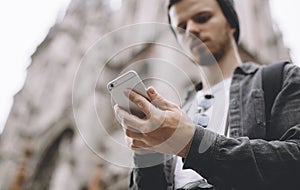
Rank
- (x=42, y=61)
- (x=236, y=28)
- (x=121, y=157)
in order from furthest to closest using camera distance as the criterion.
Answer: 1. (x=42, y=61)
2. (x=236, y=28)
3. (x=121, y=157)

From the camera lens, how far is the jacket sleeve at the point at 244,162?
2.97 ft

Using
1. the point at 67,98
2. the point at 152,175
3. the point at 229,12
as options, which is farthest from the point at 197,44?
the point at 67,98

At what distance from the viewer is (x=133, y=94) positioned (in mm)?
890

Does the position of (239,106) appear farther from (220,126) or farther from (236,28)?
(236,28)

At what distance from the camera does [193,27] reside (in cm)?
127

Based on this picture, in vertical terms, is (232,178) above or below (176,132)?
below

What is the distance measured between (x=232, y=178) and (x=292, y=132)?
171mm

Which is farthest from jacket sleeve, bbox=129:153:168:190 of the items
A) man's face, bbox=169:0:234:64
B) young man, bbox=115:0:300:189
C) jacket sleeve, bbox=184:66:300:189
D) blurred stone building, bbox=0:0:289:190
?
blurred stone building, bbox=0:0:289:190

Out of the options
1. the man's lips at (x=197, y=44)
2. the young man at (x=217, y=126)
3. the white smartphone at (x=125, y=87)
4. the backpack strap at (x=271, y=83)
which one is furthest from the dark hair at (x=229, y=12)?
the white smartphone at (x=125, y=87)

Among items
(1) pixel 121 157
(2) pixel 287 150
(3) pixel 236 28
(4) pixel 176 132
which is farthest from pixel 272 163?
(3) pixel 236 28

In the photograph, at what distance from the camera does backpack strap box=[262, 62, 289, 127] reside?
1.10m

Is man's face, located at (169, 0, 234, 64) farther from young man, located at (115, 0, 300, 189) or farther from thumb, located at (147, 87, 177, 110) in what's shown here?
thumb, located at (147, 87, 177, 110)

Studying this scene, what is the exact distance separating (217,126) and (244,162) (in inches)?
7.8

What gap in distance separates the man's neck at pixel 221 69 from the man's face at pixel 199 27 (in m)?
0.03
